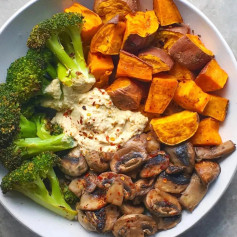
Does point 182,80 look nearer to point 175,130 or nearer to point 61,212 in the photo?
point 175,130

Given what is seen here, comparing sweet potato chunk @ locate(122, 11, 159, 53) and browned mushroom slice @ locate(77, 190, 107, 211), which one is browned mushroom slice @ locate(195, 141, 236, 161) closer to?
browned mushroom slice @ locate(77, 190, 107, 211)

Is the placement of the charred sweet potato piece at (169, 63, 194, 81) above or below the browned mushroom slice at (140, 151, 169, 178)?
above

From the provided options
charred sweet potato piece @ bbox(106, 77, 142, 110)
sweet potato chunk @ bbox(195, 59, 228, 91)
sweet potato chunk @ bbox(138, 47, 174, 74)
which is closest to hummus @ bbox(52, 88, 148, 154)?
charred sweet potato piece @ bbox(106, 77, 142, 110)

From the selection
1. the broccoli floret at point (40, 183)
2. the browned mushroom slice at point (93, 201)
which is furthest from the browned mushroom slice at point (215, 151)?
the broccoli floret at point (40, 183)

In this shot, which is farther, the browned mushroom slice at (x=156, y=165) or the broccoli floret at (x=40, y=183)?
the browned mushroom slice at (x=156, y=165)

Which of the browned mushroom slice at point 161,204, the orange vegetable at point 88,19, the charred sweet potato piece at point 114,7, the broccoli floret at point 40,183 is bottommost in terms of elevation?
the broccoli floret at point 40,183

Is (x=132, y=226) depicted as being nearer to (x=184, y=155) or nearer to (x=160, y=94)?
(x=184, y=155)

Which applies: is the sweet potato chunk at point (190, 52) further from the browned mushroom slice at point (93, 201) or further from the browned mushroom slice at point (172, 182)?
the browned mushroom slice at point (93, 201)

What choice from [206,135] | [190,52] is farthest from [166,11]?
[206,135]
